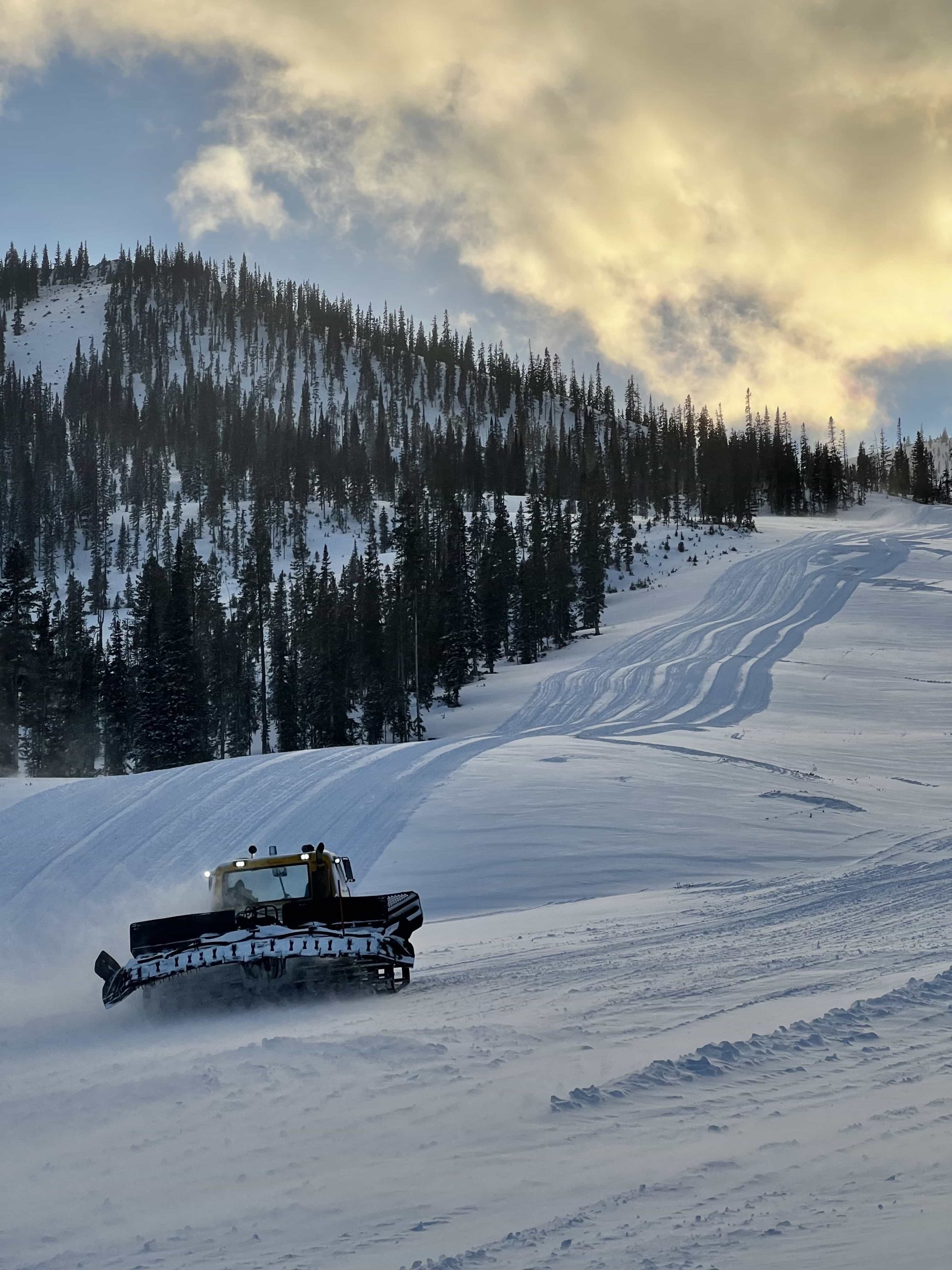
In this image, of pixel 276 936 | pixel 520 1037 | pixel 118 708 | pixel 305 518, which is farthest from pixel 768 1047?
pixel 305 518

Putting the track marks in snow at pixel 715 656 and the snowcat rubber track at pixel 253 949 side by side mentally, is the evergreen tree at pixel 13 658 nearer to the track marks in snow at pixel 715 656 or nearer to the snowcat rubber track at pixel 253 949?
the track marks in snow at pixel 715 656

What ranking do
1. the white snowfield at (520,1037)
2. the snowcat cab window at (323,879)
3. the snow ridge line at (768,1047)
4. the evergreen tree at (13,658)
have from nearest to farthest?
the white snowfield at (520,1037)
the snow ridge line at (768,1047)
the snowcat cab window at (323,879)
the evergreen tree at (13,658)

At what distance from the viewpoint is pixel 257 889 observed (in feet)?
36.6

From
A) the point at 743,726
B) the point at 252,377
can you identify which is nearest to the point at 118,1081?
the point at 743,726

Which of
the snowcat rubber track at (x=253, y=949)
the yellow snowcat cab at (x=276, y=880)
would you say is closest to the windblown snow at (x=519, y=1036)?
the snowcat rubber track at (x=253, y=949)

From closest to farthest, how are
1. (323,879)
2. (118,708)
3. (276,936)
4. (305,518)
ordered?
(276,936) → (323,879) → (118,708) → (305,518)

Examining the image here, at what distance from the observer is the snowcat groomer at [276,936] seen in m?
8.88

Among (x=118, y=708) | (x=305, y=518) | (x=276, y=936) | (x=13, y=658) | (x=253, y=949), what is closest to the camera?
(x=253, y=949)

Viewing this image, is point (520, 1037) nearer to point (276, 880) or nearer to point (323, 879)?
point (323, 879)

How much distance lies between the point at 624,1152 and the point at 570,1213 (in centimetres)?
70

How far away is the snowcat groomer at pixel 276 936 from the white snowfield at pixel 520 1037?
38 centimetres

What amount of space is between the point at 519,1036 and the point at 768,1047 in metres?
1.73

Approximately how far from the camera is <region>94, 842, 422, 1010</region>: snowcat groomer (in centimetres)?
888

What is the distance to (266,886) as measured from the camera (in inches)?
439
